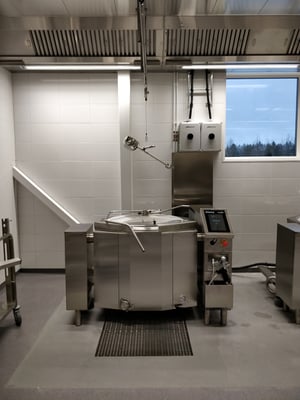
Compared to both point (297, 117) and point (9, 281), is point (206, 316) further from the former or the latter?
point (297, 117)

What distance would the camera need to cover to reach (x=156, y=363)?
7.45 feet

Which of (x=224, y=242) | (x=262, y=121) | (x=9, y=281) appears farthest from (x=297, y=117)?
(x=9, y=281)

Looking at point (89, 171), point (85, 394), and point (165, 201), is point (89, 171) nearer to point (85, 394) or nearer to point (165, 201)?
point (165, 201)

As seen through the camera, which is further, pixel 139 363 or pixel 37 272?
pixel 37 272

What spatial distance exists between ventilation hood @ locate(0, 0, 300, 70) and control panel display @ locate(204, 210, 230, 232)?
1438mm

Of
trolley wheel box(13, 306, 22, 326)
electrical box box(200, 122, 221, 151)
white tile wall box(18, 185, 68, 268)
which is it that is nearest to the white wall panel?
white tile wall box(18, 185, 68, 268)

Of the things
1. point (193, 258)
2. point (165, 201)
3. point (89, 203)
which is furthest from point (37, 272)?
point (193, 258)

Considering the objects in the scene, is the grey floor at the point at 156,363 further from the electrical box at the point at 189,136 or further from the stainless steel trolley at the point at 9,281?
the electrical box at the point at 189,136

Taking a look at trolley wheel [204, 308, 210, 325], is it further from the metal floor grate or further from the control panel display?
the control panel display

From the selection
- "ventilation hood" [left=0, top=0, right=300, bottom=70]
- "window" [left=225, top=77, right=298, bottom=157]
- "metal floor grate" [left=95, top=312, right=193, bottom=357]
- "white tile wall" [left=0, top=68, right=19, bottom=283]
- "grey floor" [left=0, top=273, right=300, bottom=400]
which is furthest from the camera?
"window" [left=225, top=77, right=298, bottom=157]

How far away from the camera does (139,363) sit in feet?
7.45

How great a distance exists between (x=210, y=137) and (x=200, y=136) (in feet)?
0.38

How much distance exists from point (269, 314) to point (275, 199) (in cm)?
158

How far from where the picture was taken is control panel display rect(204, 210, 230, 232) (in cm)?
285
